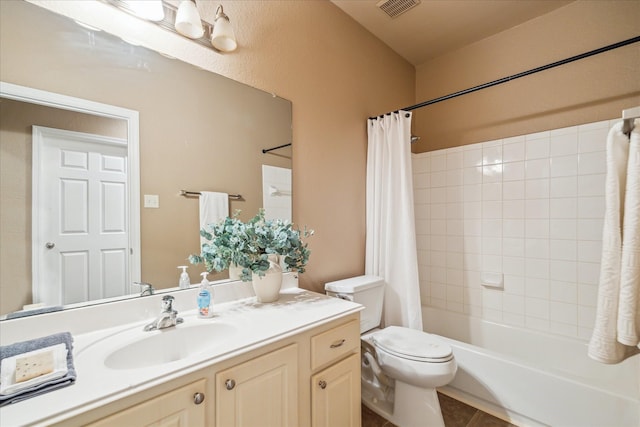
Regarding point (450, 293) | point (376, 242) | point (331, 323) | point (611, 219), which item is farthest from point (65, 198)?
point (450, 293)

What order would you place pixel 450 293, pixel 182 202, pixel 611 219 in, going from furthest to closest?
1. pixel 450 293
2. pixel 182 202
3. pixel 611 219

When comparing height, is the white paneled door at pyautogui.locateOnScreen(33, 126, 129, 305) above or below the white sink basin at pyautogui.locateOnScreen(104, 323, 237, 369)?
above

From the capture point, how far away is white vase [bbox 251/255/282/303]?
1341 millimetres

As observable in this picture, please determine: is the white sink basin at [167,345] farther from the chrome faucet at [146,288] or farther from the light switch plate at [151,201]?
the light switch plate at [151,201]

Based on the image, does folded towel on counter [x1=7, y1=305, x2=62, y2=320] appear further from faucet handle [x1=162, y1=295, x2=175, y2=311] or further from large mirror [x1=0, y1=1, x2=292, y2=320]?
faucet handle [x1=162, y1=295, x2=175, y2=311]

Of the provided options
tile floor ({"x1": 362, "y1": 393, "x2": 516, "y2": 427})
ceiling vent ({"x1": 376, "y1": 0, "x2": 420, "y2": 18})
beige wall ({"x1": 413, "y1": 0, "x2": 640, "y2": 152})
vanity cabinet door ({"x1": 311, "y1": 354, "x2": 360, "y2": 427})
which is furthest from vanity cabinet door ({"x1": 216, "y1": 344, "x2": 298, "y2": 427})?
beige wall ({"x1": 413, "y1": 0, "x2": 640, "y2": 152})

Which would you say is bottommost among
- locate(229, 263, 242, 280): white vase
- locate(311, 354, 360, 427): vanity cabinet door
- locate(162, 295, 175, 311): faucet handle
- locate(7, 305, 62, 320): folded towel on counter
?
locate(311, 354, 360, 427): vanity cabinet door

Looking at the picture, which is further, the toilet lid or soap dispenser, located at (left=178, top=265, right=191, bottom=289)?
the toilet lid

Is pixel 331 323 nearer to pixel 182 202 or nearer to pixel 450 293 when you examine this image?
pixel 182 202

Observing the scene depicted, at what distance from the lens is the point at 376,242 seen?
212 centimetres

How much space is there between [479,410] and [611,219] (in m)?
1.30

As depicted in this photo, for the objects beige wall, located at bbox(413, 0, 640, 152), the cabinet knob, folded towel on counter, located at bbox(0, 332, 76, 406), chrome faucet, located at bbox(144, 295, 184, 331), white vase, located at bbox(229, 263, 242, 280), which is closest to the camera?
folded towel on counter, located at bbox(0, 332, 76, 406)

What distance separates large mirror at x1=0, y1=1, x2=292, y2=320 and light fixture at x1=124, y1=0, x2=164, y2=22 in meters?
0.14

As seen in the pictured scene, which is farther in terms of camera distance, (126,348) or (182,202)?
(182,202)
